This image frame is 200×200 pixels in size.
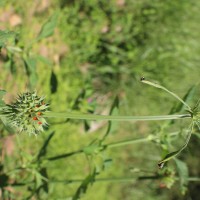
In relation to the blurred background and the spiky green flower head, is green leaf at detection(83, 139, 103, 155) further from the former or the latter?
the blurred background

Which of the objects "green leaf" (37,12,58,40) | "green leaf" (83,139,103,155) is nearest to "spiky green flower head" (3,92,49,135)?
"green leaf" (83,139,103,155)

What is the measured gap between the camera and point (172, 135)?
1.37 metres

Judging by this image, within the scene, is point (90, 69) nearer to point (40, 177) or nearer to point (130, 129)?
point (130, 129)

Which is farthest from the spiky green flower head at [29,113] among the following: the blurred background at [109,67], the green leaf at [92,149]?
the blurred background at [109,67]

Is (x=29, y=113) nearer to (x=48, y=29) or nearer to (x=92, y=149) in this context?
(x=92, y=149)

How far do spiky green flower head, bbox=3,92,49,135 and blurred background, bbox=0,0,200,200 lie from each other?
46.1 inches

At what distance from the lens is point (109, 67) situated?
289 centimetres

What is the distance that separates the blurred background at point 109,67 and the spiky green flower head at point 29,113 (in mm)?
1171

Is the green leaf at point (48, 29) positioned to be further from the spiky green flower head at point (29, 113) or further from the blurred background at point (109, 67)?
the blurred background at point (109, 67)

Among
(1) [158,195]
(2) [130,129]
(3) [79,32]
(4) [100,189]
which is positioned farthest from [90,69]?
(1) [158,195]

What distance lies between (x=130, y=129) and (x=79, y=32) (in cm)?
96

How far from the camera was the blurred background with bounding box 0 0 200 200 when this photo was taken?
240 cm

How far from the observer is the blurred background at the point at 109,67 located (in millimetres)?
2396

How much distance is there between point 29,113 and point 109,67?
2052 millimetres
